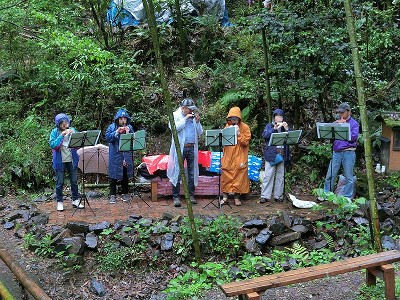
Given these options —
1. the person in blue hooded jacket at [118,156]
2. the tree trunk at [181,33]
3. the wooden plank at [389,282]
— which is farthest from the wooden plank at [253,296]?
the tree trunk at [181,33]

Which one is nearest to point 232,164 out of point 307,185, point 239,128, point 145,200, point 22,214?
point 239,128

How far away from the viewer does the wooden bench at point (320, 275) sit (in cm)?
471

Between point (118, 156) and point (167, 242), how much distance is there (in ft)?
7.71

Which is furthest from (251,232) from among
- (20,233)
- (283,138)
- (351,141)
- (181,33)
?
(181,33)

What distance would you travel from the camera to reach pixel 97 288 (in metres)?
6.64

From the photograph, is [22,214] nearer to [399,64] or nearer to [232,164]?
[232,164]

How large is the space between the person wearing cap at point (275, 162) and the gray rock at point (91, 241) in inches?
133

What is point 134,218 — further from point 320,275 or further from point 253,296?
point 320,275

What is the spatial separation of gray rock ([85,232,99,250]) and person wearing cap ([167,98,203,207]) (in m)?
1.95

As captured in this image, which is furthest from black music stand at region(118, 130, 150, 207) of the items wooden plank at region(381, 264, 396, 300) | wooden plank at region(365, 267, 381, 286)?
wooden plank at region(381, 264, 396, 300)

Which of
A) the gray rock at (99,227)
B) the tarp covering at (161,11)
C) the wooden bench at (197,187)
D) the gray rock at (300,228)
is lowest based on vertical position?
the gray rock at (300,228)

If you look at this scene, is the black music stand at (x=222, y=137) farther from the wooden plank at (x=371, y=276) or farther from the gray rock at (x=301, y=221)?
the wooden plank at (x=371, y=276)

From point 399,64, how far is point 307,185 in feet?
12.4

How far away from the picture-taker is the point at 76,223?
25.0 ft
